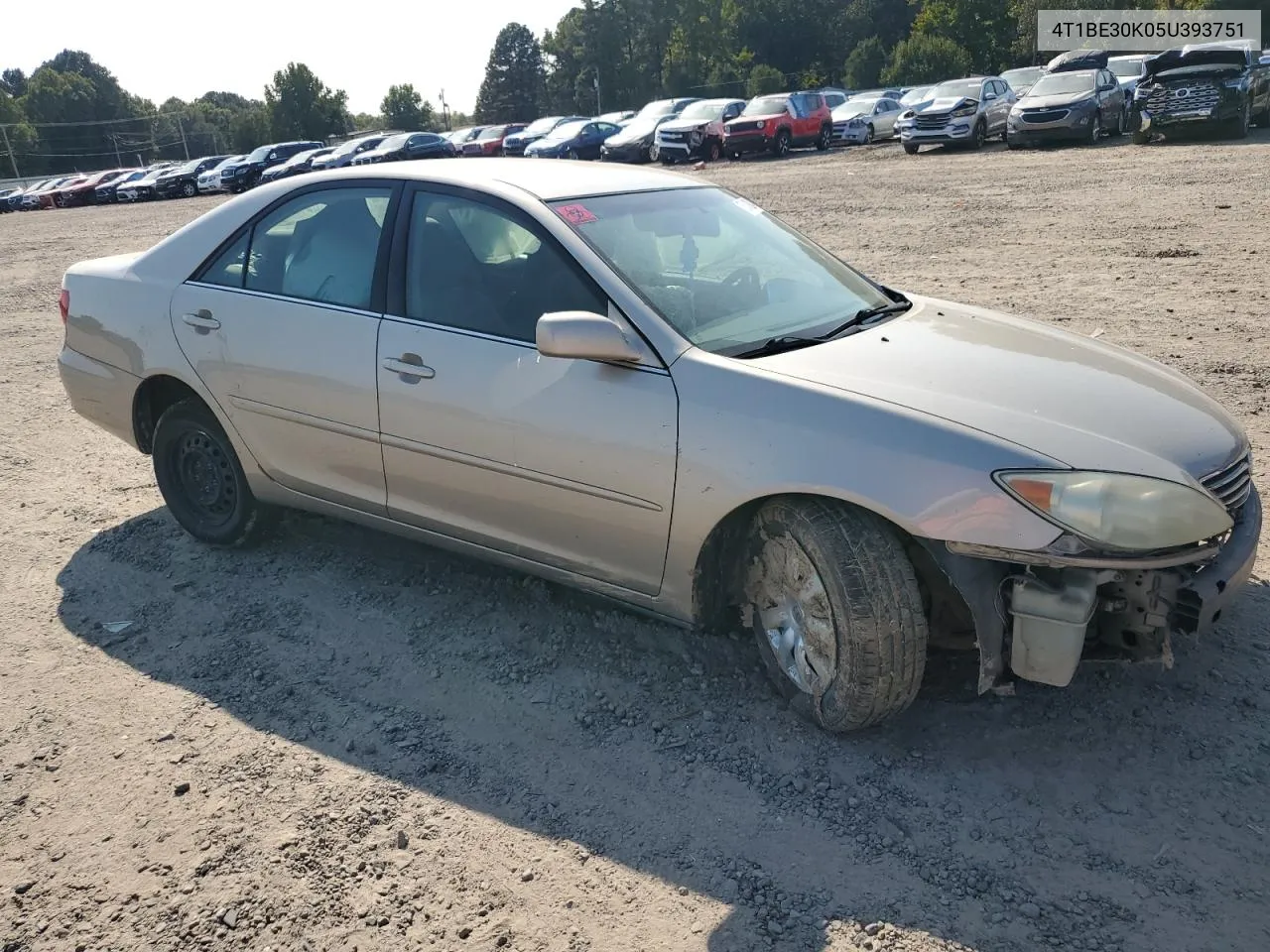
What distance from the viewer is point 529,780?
3.11m

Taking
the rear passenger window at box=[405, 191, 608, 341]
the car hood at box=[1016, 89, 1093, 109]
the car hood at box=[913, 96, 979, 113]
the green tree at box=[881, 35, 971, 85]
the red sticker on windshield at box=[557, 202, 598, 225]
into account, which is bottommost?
the rear passenger window at box=[405, 191, 608, 341]

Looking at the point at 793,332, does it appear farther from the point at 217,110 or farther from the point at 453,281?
the point at 217,110

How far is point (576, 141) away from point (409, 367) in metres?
32.4

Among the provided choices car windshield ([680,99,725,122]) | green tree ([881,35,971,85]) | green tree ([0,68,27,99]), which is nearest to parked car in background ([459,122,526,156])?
car windshield ([680,99,725,122])

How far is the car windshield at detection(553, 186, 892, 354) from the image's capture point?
348cm

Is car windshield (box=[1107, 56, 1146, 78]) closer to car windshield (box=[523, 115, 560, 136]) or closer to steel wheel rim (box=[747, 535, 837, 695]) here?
car windshield (box=[523, 115, 560, 136])

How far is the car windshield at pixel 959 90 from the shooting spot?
24.3 m

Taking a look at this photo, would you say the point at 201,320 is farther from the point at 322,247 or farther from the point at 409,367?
the point at 409,367

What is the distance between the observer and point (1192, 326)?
725cm

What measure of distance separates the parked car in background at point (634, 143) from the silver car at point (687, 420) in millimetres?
27922

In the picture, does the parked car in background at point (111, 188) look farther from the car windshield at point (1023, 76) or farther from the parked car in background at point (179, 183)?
the car windshield at point (1023, 76)

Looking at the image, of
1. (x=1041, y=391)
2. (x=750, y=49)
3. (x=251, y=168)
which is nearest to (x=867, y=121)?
(x=251, y=168)

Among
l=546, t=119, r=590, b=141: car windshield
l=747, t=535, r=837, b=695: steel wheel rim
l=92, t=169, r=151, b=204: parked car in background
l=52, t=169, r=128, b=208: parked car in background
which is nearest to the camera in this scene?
l=747, t=535, r=837, b=695: steel wheel rim

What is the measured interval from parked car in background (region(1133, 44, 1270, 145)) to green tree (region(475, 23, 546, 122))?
90.0 metres
